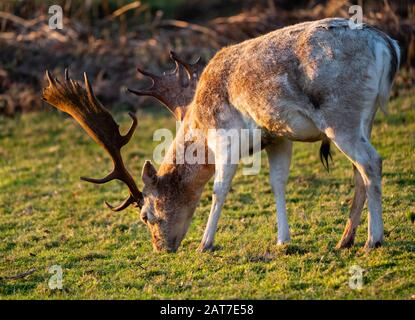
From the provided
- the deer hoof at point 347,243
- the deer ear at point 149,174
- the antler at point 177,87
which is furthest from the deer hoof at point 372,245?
the antler at point 177,87

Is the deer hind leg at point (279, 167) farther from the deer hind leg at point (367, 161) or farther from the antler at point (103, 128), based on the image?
the antler at point (103, 128)

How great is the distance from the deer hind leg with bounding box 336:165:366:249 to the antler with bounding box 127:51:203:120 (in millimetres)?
2535

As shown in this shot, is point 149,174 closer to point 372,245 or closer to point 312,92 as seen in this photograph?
point 312,92

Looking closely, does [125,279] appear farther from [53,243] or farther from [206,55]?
[206,55]

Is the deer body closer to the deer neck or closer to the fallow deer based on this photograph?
the fallow deer

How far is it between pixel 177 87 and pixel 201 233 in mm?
1826

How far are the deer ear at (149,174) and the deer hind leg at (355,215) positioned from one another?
7.18 ft

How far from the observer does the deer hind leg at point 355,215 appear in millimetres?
8406

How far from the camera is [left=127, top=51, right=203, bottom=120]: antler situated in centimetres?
1008

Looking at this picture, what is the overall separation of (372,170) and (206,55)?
10254 millimetres

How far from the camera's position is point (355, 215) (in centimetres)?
844
